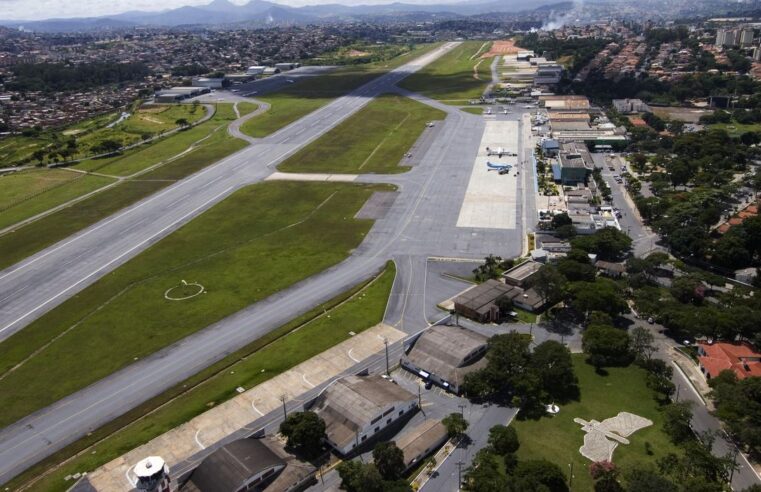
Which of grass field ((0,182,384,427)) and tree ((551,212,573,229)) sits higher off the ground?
tree ((551,212,573,229))

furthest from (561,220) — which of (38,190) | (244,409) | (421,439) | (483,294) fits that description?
(38,190)

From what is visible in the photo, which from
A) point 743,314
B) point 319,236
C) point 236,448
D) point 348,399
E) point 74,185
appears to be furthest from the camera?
point 74,185

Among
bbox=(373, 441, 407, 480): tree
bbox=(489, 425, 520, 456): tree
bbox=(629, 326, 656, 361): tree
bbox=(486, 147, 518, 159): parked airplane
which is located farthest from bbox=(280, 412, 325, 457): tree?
bbox=(486, 147, 518, 159): parked airplane

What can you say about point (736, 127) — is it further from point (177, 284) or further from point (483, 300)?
point (177, 284)

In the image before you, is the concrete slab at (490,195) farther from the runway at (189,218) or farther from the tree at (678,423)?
the tree at (678,423)

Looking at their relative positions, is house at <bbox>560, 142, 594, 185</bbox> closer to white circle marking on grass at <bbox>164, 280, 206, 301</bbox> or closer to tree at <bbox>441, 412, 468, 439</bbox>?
white circle marking on grass at <bbox>164, 280, 206, 301</bbox>

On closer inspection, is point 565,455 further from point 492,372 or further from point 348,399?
point 348,399

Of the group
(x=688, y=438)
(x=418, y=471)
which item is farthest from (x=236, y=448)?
(x=688, y=438)

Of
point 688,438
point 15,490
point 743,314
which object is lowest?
point 15,490
